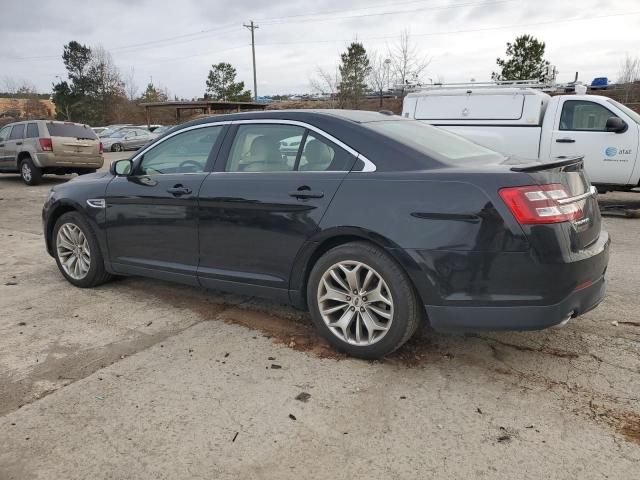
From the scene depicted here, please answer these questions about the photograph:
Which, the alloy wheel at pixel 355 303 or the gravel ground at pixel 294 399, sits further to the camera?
the alloy wheel at pixel 355 303

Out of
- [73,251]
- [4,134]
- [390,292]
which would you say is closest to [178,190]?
[73,251]

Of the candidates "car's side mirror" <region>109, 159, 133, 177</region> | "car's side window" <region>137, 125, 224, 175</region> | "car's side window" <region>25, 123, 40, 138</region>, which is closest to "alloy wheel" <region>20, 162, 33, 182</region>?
"car's side window" <region>25, 123, 40, 138</region>

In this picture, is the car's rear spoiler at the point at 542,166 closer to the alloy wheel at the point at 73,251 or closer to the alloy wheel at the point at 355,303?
the alloy wheel at the point at 355,303

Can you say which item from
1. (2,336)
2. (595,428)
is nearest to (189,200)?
(2,336)

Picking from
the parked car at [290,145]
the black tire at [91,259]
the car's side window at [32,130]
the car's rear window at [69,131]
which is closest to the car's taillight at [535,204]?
the parked car at [290,145]

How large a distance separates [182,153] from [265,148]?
89 centimetres

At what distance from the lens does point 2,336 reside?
13.2ft

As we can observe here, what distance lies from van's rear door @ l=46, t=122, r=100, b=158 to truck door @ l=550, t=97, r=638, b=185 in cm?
1175

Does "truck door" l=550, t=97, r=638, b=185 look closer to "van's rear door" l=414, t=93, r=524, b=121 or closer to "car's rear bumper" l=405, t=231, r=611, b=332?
"van's rear door" l=414, t=93, r=524, b=121

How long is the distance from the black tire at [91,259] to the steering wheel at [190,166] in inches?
48.2

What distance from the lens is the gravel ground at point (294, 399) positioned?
2473mm

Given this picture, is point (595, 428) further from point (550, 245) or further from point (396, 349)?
point (396, 349)

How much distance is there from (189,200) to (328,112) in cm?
127

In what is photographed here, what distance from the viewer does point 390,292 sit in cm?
323
